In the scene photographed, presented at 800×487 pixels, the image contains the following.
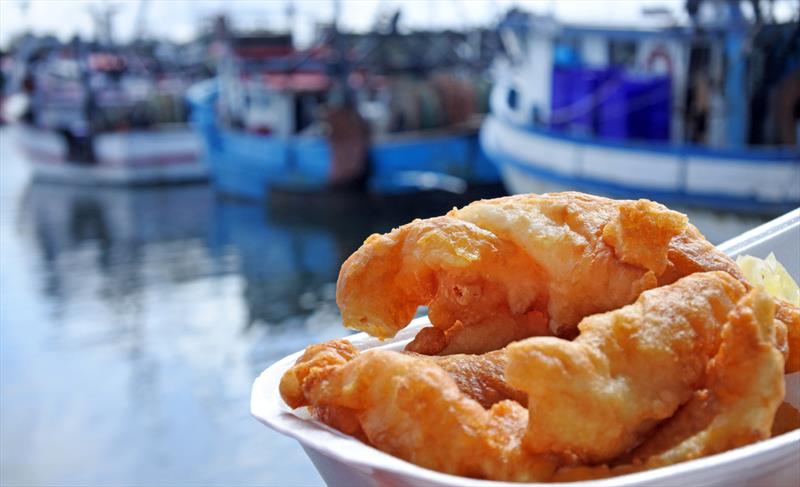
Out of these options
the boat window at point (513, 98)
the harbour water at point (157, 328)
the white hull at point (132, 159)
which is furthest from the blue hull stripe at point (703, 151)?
the white hull at point (132, 159)

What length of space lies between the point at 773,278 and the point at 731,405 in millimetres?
739

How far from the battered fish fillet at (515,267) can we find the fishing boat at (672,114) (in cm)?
815

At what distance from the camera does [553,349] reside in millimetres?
1271

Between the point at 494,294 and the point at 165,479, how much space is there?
4949mm

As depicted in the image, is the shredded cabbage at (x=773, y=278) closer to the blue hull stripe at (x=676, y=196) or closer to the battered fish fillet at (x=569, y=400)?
the battered fish fillet at (x=569, y=400)

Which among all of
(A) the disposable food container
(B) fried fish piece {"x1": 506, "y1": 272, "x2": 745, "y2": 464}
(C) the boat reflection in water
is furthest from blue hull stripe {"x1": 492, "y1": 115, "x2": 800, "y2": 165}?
(B) fried fish piece {"x1": 506, "y1": 272, "x2": 745, "y2": 464}

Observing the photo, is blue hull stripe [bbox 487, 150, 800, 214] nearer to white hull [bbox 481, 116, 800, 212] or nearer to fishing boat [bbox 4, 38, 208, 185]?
white hull [bbox 481, 116, 800, 212]

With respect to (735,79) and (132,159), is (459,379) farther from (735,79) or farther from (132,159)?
(132,159)

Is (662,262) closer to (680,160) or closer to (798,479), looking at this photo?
(798,479)

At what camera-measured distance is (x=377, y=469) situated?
4.07 ft

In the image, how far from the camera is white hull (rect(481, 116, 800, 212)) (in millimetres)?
9188

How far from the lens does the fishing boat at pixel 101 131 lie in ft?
68.4

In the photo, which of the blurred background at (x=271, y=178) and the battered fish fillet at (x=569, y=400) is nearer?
the battered fish fillet at (x=569, y=400)

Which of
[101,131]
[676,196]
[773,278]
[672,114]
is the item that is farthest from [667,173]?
[101,131]
